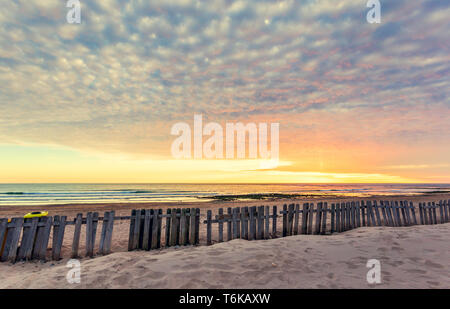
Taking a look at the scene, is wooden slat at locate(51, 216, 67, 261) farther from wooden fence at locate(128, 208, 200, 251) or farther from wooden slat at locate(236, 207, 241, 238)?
wooden slat at locate(236, 207, 241, 238)

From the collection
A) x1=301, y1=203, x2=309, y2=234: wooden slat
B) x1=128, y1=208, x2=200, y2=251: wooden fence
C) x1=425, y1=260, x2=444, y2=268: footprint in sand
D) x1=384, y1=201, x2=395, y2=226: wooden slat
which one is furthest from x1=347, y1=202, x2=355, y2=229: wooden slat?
x1=128, y1=208, x2=200, y2=251: wooden fence

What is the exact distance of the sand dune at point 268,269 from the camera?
431 cm

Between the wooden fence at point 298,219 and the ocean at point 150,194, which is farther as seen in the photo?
the ocean at point 150,194

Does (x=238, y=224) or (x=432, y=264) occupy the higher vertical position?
(x=238, y=224)

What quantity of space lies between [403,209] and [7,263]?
15.5 metres

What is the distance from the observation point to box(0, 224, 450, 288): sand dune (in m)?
4.31

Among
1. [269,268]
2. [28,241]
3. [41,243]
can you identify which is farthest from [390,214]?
[28,241]

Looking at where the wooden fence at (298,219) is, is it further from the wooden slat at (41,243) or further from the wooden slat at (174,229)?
the wooden slat at (41,243)

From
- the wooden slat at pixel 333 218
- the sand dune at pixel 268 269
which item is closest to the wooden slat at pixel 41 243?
the sand dune at pixel 268 269

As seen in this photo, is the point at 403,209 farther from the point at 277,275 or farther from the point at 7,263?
the point at 7,263

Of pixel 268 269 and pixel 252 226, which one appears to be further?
pixel 252 226

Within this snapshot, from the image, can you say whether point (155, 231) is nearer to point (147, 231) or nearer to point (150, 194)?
point (147, 231)

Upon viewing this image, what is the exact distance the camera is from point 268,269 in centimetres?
478
